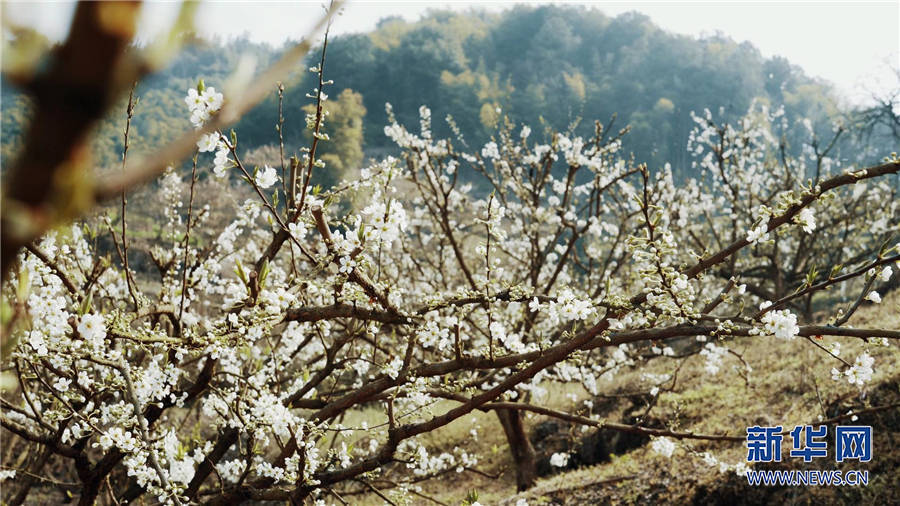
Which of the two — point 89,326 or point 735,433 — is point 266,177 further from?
point 735,433

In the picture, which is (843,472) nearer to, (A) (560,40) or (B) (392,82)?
(B) (392,82)

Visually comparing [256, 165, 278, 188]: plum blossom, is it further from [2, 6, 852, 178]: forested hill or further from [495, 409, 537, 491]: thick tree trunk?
[2, 6, 852, 178]: forested hill

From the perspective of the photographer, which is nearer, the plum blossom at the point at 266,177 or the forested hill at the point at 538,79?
the plum blossom at the point at 266,177

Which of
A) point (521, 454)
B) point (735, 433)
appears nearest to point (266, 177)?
point (521, 454)

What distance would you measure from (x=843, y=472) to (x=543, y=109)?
48.8m

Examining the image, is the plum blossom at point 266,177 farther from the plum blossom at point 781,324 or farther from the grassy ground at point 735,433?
the grassy ground at point 735,433

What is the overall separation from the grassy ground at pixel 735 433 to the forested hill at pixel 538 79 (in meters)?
33.0

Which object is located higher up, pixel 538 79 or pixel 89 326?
pixel 538 79

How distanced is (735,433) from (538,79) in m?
56.3

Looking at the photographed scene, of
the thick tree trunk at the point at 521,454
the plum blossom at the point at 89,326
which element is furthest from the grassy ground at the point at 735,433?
the plum blossom at the point at 89,326

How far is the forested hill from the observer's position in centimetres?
4612

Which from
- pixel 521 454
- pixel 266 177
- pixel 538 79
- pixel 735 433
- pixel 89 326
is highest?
pixel 538 79

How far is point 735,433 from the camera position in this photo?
232 inches

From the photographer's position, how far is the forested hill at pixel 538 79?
46.1 metres
